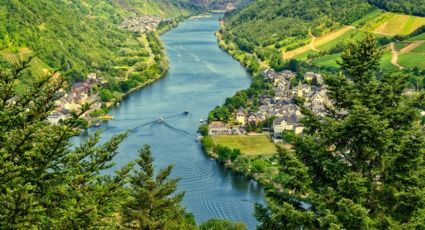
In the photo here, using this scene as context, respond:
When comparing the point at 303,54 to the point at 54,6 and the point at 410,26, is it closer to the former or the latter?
the point at 410,26

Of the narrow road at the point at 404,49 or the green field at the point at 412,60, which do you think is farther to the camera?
the narrow road at the point at 404,49

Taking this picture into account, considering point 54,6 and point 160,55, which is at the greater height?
point 54,6

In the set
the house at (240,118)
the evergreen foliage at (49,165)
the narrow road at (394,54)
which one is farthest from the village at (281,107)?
the evergreen foliage at (49,165)

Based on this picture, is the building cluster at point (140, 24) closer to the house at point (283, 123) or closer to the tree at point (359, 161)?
the house at point (283, 123)

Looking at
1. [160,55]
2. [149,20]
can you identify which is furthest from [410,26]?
[149,20]

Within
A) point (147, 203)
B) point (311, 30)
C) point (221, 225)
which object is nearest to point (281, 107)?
point (221, 225)

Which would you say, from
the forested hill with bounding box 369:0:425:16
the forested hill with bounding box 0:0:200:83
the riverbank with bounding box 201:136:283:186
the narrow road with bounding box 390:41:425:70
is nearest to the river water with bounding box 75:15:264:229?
the riverbank with bounding box 201:136:283:186

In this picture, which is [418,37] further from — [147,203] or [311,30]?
[147,203]
